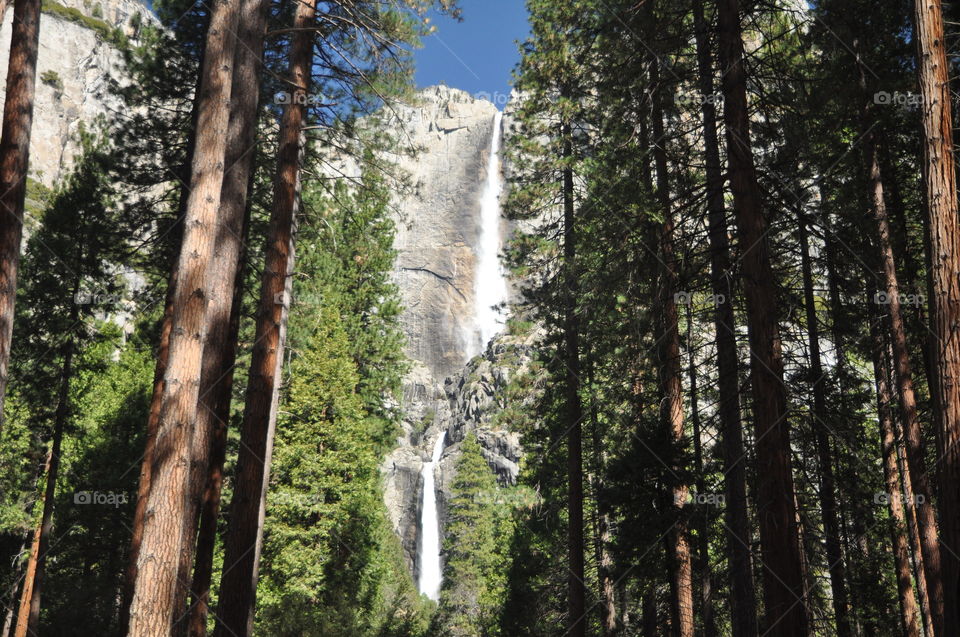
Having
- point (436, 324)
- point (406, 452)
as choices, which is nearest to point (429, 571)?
point (406, 452)

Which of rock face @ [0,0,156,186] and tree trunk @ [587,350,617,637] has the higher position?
rock face @ [0,0,156,186]

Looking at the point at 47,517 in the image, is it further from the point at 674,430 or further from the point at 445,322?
the point at 445,322

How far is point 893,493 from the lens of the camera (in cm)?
1039

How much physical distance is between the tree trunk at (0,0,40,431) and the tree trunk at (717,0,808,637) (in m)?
6.84

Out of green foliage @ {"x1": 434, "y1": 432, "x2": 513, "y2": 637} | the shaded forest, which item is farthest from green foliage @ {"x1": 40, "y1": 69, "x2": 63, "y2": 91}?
green foliage @ {"x1": 434, "y1": 432, "x2": 513, "y2": 637}

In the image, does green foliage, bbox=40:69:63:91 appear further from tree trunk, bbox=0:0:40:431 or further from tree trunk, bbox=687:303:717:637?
tree trunk, bbox=687:303:717:637

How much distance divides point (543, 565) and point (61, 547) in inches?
564

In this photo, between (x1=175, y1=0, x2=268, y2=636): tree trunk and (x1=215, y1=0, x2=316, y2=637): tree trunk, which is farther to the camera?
(x1=215, y1=0, x2=316, y2=637): tree trunk

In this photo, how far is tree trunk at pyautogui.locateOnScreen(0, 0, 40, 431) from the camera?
6285 millimetres

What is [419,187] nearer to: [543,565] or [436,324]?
[543,565]

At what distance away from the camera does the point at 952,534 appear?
4.36m

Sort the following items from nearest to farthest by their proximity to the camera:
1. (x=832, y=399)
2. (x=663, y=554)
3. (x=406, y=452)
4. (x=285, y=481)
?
1. (x=663, y=554)
2. (x=832, y=399)
3. (x=285, y=481)
4. (x=406, y=452)

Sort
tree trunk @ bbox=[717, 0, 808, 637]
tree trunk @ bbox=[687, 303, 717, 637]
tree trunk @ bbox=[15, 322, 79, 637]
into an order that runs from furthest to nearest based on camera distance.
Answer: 1. tree trunk @ bbox=[15, 322, 79, 637]
2. tree trunk @ bbox=[687, 303, 717, 637]
3. tree trunk @ bbox=[717, 0, 808, 637]

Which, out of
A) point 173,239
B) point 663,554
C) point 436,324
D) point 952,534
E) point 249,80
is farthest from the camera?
point 436,324
